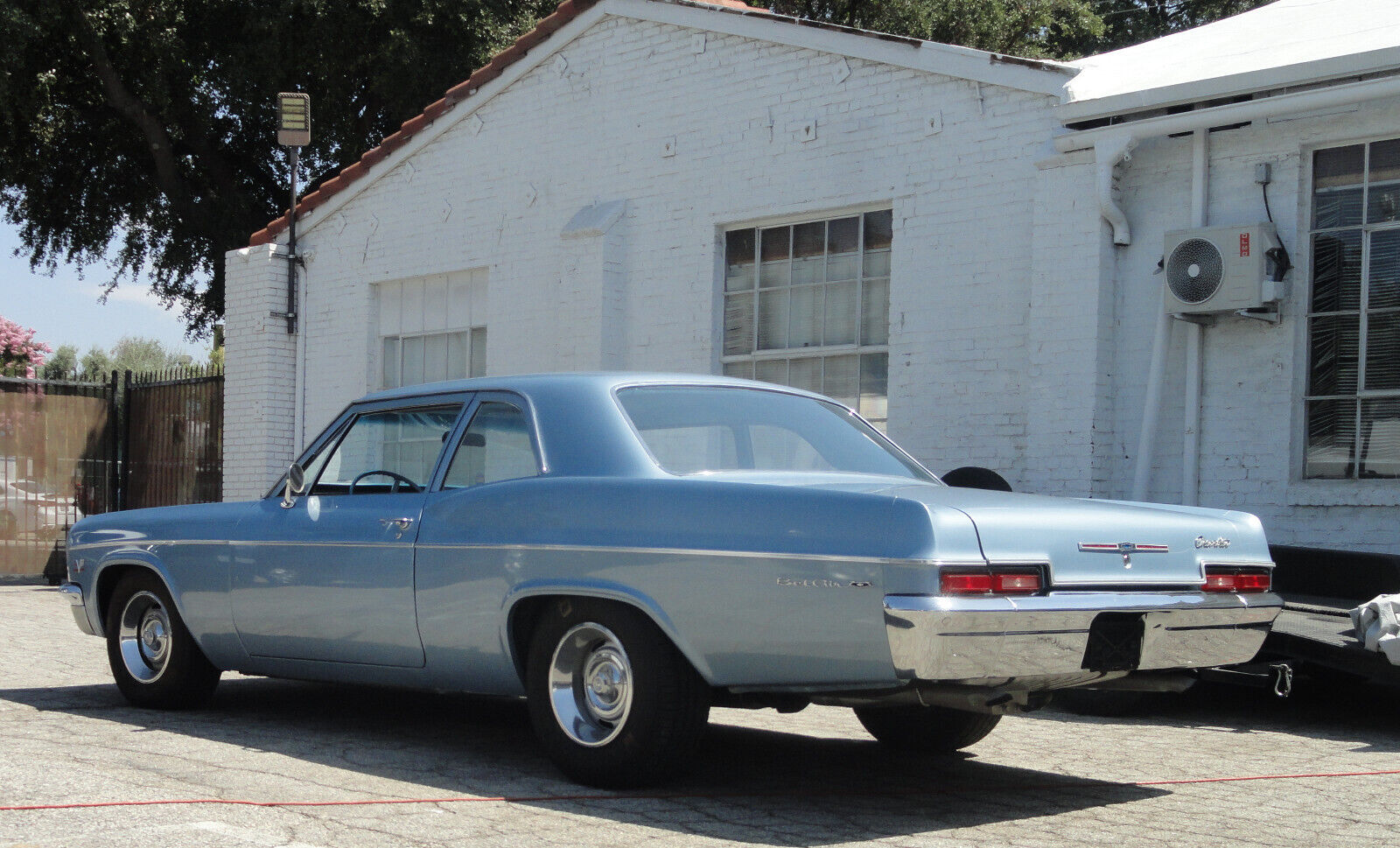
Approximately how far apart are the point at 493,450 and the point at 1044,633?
2175 mm

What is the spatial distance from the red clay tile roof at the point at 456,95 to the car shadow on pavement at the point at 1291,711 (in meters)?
6.11

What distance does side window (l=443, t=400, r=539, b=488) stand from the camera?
542cm

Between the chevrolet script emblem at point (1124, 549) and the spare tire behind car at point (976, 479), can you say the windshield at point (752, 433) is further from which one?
the spare tire behind car at point (976, 479)

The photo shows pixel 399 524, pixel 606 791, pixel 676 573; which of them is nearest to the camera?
pixel 676 573

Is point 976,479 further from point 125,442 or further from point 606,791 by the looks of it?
point 125,442

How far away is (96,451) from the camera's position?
647 inches

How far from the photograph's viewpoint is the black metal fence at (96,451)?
15.8m

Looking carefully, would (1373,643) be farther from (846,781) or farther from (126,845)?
(126,845)

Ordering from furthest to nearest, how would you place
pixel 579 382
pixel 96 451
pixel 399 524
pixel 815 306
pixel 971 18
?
pixel 971 18 < pixel 96 451 < pixel 815 306 < pixel 399 524 < pixel 579 382

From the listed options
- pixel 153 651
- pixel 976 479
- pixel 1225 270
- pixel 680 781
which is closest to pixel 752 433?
pixel 680 781

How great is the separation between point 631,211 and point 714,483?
24.3 feet

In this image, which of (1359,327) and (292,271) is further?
(292,271)

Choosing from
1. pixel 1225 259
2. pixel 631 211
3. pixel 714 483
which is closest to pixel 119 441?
pixel 631 211

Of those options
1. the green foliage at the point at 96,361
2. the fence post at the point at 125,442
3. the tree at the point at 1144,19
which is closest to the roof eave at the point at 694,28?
the fence post at the point at 125,442
